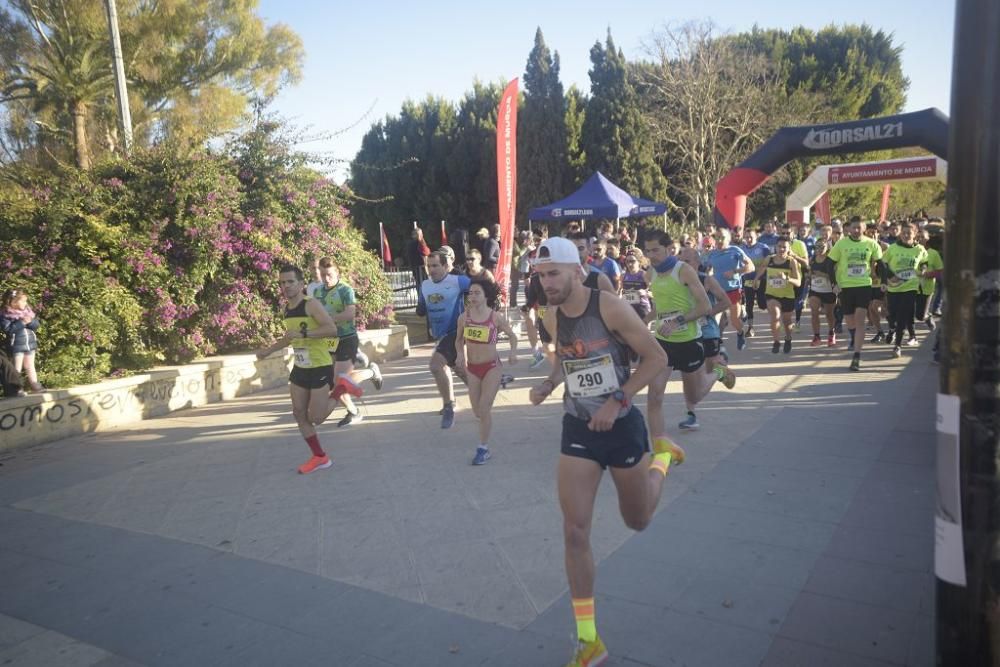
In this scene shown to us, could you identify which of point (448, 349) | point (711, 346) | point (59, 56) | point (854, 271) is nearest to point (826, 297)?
point (854, 271)

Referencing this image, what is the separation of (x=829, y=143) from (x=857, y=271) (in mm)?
4798

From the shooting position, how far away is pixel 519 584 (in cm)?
383

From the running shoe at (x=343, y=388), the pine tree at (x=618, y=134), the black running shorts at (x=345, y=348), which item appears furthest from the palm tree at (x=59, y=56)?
the pine tree at (x=618, y=134)

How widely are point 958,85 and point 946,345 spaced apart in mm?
857

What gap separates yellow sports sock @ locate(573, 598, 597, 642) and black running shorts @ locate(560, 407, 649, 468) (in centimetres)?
60

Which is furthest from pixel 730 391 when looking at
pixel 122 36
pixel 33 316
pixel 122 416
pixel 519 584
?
pixel 122 36

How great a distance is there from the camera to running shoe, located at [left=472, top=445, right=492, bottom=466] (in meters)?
6.01

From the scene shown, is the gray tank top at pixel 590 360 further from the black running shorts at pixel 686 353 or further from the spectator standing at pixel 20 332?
the spectator standing at pixel 20 332

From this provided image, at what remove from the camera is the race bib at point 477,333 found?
6227mm

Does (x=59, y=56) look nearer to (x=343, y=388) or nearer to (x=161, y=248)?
(x=161, y=248)

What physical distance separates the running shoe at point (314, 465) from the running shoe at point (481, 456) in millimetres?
1303

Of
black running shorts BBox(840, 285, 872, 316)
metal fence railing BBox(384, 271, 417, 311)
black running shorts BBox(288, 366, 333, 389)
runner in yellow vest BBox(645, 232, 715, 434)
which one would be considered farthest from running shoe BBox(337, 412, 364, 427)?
metal fence railing BBox(384, 271, 417, 311)

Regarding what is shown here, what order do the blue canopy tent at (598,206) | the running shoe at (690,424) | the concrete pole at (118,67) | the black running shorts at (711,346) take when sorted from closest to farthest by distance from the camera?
the black running shorts at (711,346)
the running shoe at (690,424)
the concrete pole at (118,67)
the blue canopy tent at (598,206)

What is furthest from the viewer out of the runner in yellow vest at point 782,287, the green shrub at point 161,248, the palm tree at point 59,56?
the palm tree at point 59,56
